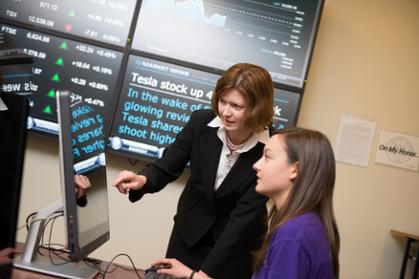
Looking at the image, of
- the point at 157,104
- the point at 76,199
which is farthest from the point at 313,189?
the point at 157,104

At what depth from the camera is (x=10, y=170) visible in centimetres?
Answer: 67

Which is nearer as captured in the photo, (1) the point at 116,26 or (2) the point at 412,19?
(1) the point at 116,26

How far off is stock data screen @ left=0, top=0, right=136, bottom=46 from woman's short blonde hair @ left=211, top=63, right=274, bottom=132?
1270 millimetres

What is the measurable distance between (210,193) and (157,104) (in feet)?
3.76

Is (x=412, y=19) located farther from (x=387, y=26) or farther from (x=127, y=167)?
(x=127, y=167)

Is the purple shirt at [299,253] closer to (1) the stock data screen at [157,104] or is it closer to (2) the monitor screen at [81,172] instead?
(2) the monitor screen at [81,172]

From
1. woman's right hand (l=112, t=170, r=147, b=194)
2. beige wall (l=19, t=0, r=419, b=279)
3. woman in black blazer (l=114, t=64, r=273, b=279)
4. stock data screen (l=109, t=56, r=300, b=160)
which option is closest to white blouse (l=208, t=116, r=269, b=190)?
woman in black blazer (l=114, t=64, r=273, b=279)

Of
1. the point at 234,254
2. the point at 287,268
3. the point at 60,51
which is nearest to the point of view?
the point at 287,268

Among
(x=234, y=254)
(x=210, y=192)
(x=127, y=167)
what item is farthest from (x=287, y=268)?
(x=127, y=167)

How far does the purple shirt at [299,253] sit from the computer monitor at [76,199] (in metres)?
0.46

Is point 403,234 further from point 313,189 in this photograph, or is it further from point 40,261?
point 40,261

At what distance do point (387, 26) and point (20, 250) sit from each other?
248cm

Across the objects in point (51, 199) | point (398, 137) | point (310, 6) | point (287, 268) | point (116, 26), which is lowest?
point (51, 199)

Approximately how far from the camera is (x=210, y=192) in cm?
172
